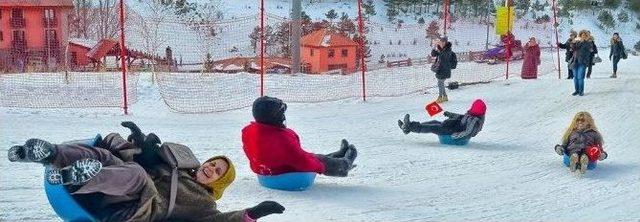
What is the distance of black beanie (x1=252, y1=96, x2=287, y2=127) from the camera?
6996 millimetres

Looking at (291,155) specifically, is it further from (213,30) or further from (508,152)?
(213,30)

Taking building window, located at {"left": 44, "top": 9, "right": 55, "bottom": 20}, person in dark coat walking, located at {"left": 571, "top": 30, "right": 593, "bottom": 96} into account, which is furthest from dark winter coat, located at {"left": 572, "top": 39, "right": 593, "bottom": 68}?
building window, located at {"left": 44, "top": 9, "right": 55, "bottom": 20}

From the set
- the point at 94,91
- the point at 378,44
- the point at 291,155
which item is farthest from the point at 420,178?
the point at 378,44

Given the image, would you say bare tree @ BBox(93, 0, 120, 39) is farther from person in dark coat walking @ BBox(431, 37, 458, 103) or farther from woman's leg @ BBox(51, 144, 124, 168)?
woman's leg @ BBox(51, 144, 124, 168)

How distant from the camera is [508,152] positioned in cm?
980

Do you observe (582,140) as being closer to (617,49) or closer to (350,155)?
(350,155)

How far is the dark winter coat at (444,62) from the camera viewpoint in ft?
46.7

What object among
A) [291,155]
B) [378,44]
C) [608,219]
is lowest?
[608,219]

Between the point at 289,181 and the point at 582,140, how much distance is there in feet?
11.1

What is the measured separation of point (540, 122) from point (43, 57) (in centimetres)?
1054

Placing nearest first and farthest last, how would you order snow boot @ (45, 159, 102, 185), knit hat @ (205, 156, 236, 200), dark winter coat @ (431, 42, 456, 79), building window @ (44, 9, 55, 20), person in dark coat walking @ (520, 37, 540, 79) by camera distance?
snow boot @ (45, 159, 102, 185), knit hat @ (205, 156, 236, 200), dark winter coat @ (431, 42, 456, 79), building window @ (44, 9, 55, 20), person in dark coat walking @ (520, 37, 540, 79)

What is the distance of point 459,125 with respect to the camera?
33.0 feet

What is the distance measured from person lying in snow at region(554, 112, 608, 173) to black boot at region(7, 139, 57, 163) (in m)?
5.94

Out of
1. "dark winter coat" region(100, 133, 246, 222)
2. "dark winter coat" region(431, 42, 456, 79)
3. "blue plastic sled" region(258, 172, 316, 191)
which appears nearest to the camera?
"dark winter coat" region(100, 133, 246, 222)
